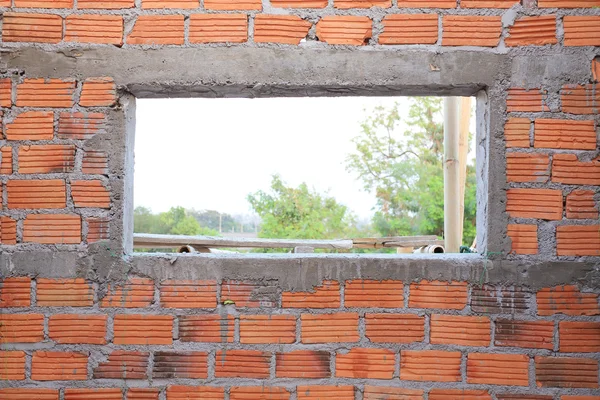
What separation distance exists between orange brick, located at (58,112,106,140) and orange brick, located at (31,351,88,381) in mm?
853

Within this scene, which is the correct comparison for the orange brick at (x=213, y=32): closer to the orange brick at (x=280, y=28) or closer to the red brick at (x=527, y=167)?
the orange brick at (x=280, y=28)

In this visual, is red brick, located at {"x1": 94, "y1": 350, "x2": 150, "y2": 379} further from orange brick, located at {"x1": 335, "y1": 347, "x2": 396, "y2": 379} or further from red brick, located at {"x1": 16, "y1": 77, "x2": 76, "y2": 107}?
red brick, located at {"x1": 16, "y1": 77, "x2": 76, "y2": 107}

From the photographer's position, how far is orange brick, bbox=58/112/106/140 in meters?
2.08

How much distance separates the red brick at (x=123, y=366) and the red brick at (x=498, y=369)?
1272 mm

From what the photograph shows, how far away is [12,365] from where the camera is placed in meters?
2.07

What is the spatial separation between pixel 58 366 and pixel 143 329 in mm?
360

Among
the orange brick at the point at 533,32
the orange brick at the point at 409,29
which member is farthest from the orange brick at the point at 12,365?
the orange brick at the point at 533,32

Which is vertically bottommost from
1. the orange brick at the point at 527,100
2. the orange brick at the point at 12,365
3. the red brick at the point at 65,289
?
the orange brick at the point at 12,365

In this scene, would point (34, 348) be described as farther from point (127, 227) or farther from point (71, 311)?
point (127, 227)

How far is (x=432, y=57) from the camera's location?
81.1 inches

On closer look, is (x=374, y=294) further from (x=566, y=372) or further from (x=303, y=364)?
(x=566, y=372)

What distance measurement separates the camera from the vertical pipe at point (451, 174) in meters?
4.00

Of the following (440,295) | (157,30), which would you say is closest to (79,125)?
(157,30)

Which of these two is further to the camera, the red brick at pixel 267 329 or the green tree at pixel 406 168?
the green tree at pixel 406 168
